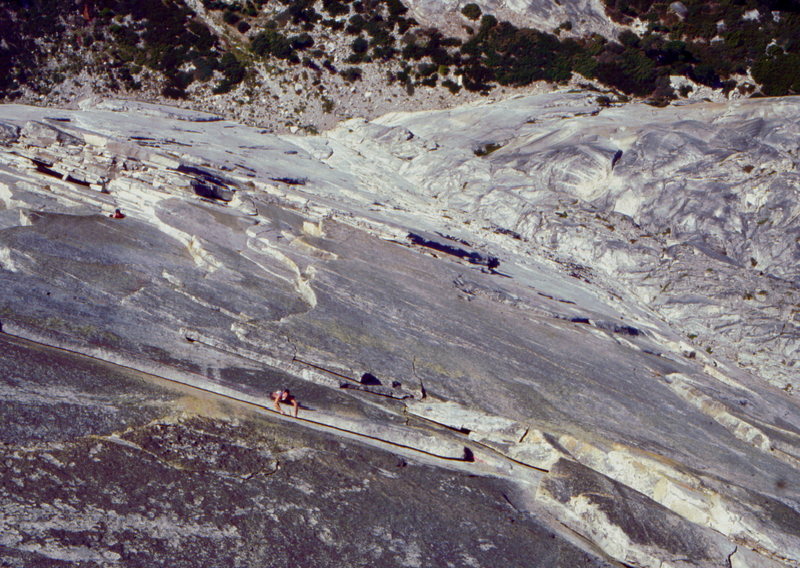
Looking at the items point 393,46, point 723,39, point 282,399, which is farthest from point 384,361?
point 723,39

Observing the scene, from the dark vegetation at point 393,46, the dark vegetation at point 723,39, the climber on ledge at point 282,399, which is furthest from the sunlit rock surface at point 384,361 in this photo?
the dark vegetation at point 393,46

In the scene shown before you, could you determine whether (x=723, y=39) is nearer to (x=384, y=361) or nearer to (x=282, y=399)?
(x=384, y=361)

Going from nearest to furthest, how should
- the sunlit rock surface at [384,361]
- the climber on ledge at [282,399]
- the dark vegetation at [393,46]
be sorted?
1. the sunlit rock surface at [384,361]
2. the climber on ledge at [282,399]
3. the dark vegetation at [393,46]

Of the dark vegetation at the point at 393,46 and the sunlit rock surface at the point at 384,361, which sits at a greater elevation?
the dark vegetation at the point at 393,46

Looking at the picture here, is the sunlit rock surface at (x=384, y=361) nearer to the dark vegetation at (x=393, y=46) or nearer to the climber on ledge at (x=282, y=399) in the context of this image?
the climber on ledge at (x=282, y=399)

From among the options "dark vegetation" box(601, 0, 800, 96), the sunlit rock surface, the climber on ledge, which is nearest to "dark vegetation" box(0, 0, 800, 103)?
"dark vegetation" box(601, 0, 800, 96)

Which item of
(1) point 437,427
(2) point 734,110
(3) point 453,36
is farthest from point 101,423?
(3) point 453,36
